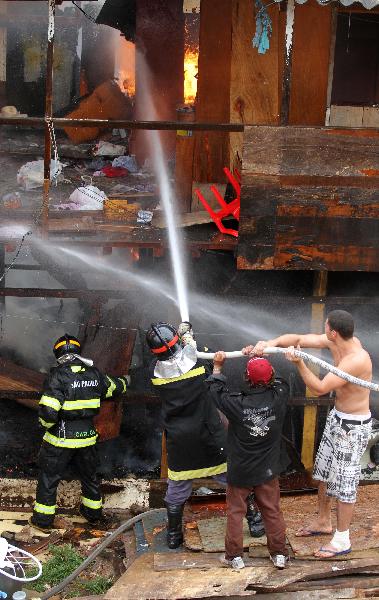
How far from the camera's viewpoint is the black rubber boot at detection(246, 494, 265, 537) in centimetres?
726

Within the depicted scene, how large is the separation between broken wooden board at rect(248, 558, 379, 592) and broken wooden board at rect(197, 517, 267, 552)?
0.43 metres

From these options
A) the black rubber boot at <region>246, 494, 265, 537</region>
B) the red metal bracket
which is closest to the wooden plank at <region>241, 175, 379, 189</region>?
the red metal bracket

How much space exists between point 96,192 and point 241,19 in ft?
8.38

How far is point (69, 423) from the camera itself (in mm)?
8445

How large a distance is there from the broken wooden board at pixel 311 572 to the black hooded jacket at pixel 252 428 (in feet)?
2.61

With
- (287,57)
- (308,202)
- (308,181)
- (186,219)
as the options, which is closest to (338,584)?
(308,202)

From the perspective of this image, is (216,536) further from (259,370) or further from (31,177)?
(31,177)

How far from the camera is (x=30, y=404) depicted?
11055 millimetres

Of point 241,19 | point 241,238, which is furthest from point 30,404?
point 241,19

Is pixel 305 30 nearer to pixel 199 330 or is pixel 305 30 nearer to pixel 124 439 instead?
pixel 199 330

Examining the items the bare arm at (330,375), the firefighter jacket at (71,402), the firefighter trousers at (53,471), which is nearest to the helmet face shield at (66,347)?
the firefighter jacket at (71,402)

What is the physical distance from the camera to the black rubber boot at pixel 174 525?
727 centimetres

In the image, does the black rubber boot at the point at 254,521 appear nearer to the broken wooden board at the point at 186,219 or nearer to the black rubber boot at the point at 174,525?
the black rubber boot at the point at 174,525

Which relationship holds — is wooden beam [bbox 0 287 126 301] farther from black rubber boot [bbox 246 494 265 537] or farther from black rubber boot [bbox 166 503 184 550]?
black rubber boot [bbox 246 494 265 537]
